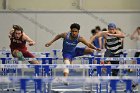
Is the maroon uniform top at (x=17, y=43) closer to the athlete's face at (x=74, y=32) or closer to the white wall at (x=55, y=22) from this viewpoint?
the athlete's face at (x=74, y=32)

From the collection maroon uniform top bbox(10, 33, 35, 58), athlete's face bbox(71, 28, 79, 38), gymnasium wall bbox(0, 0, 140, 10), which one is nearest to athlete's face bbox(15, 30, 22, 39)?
maroon uniform top bbox(10, 33, 35, 58)

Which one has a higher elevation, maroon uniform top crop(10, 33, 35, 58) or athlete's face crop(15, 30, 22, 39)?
athlete's face crop(15, 30, 22, 39)

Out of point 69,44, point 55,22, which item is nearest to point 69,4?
point 55,22

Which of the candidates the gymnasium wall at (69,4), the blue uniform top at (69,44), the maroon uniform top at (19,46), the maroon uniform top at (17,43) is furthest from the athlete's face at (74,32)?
the gymnasium wall at (69,4)

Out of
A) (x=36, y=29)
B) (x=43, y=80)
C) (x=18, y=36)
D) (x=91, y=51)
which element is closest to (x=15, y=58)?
(x=18, y=36)

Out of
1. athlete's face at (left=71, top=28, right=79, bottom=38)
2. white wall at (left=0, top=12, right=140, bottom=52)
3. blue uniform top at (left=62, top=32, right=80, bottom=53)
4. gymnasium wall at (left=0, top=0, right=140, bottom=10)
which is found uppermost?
gymnasium wall at (left=0, top=0, right=140, bottom=10)

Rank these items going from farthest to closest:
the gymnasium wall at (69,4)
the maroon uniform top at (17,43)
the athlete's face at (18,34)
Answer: the gymnasium wall at (69,4)
the maroon uniform top at (17,43)
the athlete's face at (18,34)

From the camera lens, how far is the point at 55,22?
1927cm

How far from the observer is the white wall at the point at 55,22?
1912 centimetres

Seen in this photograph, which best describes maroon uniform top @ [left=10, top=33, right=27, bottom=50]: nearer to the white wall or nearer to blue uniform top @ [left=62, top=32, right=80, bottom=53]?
blue uniform top @ [left=62, top=32, right=80, bottom=53]

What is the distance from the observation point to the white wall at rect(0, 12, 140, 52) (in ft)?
62.7

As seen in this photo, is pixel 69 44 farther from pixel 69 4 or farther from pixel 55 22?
pixel 69 4

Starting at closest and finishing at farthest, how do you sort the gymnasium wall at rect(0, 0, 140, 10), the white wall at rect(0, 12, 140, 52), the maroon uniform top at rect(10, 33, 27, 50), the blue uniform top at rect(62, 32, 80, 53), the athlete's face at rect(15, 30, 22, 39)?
the blue uniform top at rect(62, 32, 80, 53) → the athlete's face at rect(15, 30, 22, 39) → the maroon uniform top at rect(10, 33, 27, 50) → the white wall at rect(0, 12, 140, 52) → the gymnasium wall at rect(0, 0, 140, 10)

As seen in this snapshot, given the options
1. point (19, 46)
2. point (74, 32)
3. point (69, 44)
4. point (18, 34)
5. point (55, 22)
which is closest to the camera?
point (74, 32)
